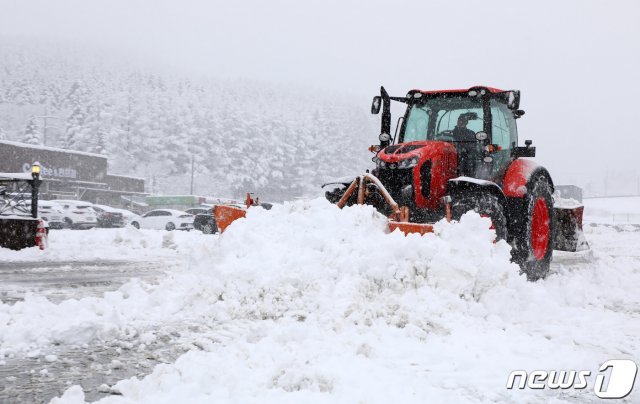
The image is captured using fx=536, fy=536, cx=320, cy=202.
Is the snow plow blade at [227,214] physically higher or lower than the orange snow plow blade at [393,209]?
lower

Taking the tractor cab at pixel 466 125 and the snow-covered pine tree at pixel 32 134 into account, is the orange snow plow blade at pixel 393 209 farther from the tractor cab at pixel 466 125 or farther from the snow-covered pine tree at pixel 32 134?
the snow-covered pine tree at pixel 32 134

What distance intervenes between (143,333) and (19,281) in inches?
167

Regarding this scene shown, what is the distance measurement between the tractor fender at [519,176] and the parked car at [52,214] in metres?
23.9

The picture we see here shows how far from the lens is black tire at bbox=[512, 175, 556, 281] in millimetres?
6844

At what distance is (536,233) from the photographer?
769 centimetres

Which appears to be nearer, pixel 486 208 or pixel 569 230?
pixel 486 208

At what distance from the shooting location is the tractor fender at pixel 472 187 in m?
6.49

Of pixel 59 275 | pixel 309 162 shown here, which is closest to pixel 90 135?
pixel 309 162

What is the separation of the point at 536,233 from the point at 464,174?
1391 millimetres

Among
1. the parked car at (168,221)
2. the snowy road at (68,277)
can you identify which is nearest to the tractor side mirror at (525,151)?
the snowy road at (68,277)

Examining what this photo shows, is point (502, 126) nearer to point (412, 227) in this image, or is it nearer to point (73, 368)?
point (412, 227)

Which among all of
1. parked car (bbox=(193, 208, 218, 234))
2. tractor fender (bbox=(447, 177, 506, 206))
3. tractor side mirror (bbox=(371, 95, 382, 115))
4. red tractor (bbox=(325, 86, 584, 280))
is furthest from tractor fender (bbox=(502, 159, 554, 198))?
parked car (bbox=(193, 208, 218, 234))

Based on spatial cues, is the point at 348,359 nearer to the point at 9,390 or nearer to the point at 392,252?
the point at 392,252

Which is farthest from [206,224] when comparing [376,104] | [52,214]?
[376,104]
